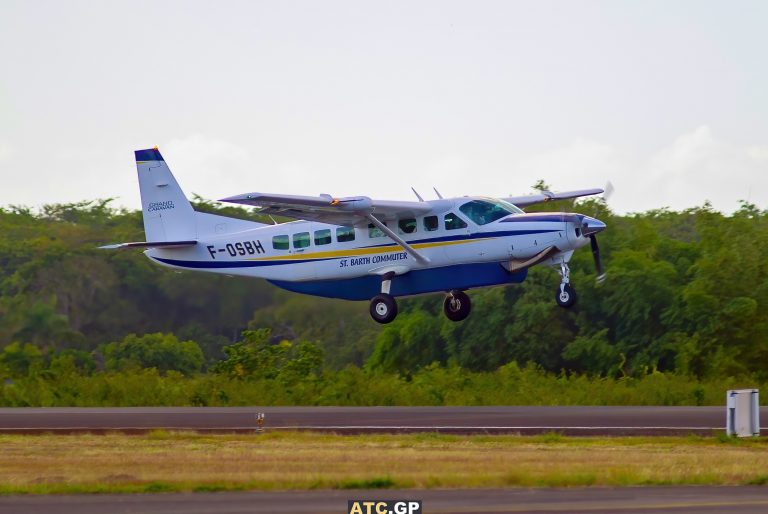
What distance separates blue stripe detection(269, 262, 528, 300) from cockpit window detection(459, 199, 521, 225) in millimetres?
1230

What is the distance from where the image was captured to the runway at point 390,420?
2941 cm

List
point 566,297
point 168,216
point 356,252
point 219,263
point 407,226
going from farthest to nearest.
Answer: point 168,216, point 219,263, point 356,252, point 407,226, point 566,297

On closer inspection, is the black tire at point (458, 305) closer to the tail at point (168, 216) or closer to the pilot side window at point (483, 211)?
the pilot side window at point (483, 211)

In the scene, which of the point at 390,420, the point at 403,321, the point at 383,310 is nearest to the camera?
the point at 390,420

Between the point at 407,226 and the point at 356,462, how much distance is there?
561 inches

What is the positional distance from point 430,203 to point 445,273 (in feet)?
6.44

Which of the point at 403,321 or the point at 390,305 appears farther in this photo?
the point at 403,321

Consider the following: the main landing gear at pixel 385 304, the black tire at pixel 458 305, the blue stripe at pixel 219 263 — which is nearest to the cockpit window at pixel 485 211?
the black tire at pixel 458 305

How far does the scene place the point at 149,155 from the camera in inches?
1652

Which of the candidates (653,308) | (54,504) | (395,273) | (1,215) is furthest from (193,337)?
(1,215)

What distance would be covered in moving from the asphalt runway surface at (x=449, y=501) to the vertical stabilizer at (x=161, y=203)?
2196 centimetres

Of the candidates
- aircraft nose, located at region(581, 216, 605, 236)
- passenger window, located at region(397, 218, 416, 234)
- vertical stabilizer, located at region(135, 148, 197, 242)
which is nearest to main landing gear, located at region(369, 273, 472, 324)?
passenger window, located at region(397, 218, 416, 234)

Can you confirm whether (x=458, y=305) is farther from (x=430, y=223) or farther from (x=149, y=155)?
(x=149, y=155)

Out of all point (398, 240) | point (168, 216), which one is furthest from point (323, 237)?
point (168, 216)
